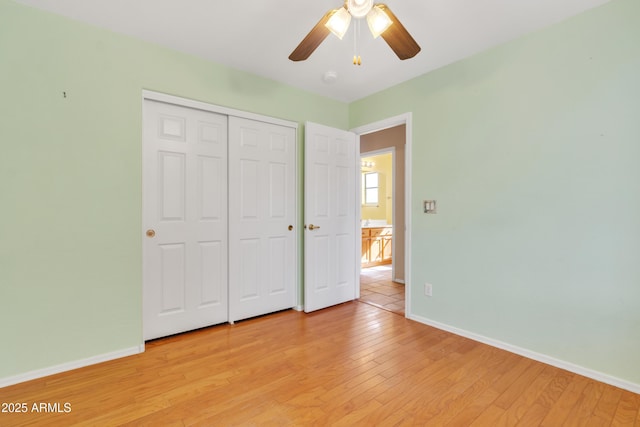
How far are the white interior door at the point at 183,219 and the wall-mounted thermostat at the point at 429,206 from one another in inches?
77.4

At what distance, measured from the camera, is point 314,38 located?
1.74 m

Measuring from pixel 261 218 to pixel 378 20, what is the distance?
6.56ft

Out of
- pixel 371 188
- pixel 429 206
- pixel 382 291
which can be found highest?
pixel 371 188

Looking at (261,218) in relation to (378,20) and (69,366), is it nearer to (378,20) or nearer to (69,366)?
(69,366)

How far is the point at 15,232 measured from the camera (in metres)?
1.86

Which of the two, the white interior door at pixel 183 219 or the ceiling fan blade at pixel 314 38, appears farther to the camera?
the white interior door at pixel 183 219

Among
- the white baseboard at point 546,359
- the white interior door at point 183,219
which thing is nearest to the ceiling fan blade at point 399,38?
the white interior door at point 183,219

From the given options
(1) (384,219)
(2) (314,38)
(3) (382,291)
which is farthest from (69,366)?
(1) (384,219)

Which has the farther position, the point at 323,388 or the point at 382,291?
the point at 382,291

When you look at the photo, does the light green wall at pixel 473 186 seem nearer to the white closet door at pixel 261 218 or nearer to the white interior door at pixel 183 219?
the white interior door at pixel 183 219

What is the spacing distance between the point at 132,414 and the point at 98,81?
223 centimetres

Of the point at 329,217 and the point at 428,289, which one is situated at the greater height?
the point at 329,217

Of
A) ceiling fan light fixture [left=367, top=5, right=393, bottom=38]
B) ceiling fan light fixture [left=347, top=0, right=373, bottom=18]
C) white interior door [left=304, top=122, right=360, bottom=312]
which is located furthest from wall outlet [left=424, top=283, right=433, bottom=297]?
ceiling fan light fixture [left=347, top=0, right=373, bottom=18]

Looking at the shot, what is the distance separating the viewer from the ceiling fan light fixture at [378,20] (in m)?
1.59
